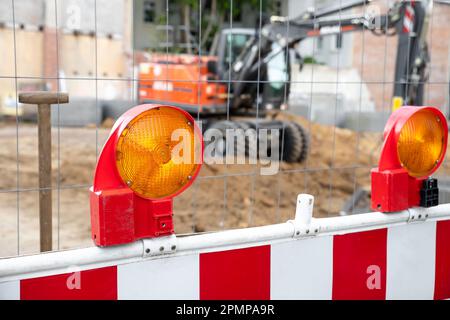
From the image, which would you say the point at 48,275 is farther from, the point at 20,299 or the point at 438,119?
the point at 438,119

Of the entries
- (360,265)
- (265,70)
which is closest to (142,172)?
(360,265)

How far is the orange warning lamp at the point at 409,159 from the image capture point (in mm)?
2002

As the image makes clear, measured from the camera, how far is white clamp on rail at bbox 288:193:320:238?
5.90 ft

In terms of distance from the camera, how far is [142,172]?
1548 millimetres

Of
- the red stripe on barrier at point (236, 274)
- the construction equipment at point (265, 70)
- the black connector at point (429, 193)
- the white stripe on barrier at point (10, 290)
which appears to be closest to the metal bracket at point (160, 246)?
the red stripe on barrier at point (236, 274)

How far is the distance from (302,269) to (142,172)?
2.06ft

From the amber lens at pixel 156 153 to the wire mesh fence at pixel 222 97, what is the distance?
16.8 inches

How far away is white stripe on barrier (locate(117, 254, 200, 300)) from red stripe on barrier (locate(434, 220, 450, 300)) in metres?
0.98

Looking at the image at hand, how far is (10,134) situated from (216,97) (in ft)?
19.0

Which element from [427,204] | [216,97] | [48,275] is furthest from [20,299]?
[216,97]

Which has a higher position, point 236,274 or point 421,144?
point 421,144

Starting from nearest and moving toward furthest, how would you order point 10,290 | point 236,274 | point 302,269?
point 10,290, point 236,274, point 302,269

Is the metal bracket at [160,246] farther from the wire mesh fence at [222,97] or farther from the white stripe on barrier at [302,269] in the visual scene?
the wire mesh fence at [222,97]

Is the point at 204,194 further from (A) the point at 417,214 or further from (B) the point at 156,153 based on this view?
(B) the point at 156,153
